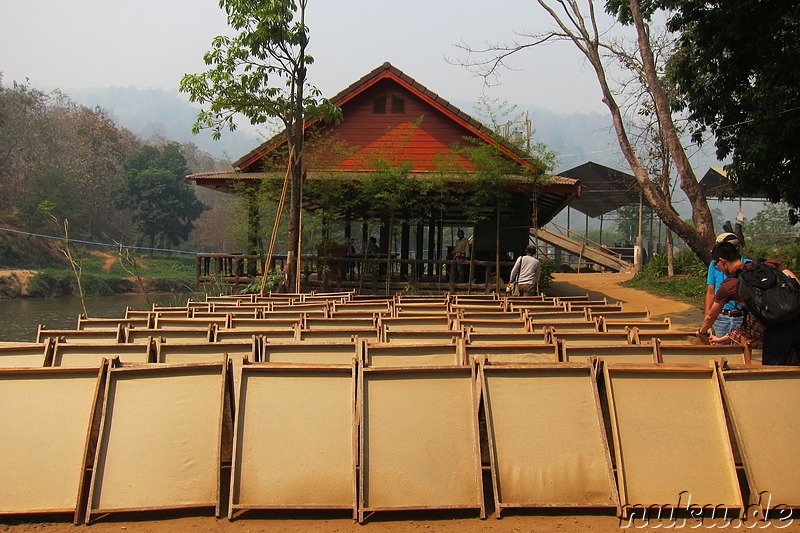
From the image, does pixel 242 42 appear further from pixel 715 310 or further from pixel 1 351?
pixel 715 310

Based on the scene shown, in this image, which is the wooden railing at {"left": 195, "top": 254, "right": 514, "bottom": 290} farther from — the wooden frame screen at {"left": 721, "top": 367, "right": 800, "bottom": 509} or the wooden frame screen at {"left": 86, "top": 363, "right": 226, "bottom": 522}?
the wooden frame screen at {"left": 86, "top": 363, "right": 226, "bottom": 522}

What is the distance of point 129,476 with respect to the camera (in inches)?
149

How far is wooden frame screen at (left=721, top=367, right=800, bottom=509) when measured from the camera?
12.3 feet

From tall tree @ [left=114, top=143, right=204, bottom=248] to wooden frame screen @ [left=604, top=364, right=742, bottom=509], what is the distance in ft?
186

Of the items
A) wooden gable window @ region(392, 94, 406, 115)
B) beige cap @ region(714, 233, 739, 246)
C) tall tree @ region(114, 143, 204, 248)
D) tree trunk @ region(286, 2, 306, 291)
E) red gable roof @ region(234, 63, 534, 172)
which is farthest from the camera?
tall tree @ region(114, 143, 204, 248)

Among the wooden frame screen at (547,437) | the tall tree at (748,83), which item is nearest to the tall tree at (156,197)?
the tall tree at (748,83)

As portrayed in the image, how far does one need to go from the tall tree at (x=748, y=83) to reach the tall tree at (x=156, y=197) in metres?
49.8

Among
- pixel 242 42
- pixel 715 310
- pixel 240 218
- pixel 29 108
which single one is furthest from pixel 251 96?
pixel 29 108

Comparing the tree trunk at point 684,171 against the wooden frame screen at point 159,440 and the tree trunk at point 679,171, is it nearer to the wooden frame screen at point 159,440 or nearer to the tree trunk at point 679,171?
the tree trunk at point 679,171

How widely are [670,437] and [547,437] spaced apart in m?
0.70

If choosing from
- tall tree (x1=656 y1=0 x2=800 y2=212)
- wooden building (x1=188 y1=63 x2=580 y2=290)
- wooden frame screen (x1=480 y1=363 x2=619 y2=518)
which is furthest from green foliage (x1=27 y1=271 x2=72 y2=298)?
wooden frame screen (x1=480 y1=363 x2=619 y2=518)

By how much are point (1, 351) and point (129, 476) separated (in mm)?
1930

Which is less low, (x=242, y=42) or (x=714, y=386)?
(x=242, y=42)

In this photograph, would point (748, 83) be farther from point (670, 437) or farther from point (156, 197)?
point (156, 197)
